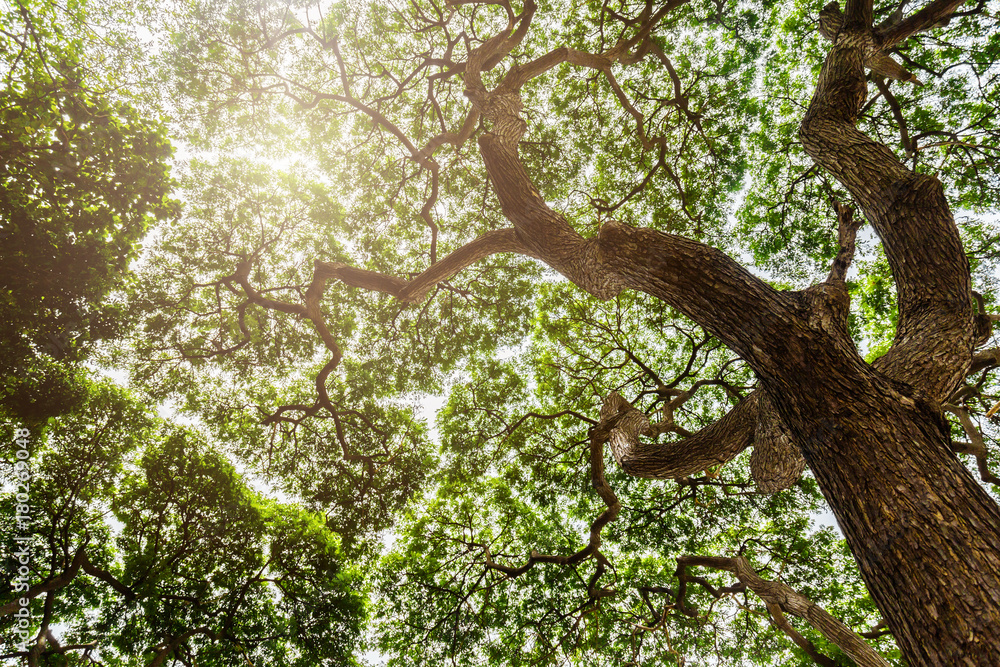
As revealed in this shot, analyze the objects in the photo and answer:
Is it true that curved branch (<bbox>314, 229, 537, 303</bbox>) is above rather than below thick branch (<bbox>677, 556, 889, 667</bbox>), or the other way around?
above

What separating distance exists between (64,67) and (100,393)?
4.58 meters

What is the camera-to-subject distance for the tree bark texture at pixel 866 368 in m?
1.65

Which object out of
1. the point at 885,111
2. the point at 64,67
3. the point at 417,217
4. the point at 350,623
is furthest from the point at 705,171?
the point at 350,623

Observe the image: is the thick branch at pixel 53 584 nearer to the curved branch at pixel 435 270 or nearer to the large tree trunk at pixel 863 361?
the curved branch at pixel 435 270

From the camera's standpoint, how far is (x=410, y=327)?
7742 millimetres

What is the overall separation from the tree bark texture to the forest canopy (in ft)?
4.46

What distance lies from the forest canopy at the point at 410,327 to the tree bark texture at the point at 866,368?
1.36 meters

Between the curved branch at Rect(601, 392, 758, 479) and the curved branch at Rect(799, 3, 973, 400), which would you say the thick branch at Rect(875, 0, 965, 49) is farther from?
the curved branch at Rect(601, 392, 758, 479)

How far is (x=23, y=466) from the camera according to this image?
6062 millimetres

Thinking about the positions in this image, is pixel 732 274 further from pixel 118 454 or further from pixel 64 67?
pixel 118 454

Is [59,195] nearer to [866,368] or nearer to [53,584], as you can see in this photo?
[53,584]

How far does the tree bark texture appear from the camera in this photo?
65.0 inches

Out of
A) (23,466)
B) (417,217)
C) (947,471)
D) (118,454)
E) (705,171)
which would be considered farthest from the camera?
(417,217)

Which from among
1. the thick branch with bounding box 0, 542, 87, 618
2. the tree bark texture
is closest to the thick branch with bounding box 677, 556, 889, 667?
the tree bark texture
